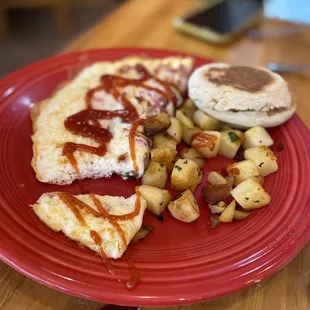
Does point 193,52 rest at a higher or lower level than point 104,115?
lower

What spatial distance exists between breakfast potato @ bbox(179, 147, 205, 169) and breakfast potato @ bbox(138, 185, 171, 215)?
0.22m

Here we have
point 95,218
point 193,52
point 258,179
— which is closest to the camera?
point 95,218

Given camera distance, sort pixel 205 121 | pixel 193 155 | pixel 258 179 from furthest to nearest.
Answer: pixel 205 121 → pixel 193 155 → pixel 258 179

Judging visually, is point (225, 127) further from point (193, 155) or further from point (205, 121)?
point (193, 155)

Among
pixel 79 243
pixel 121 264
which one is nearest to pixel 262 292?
pixel 121 264

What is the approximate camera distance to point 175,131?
5.32 feet

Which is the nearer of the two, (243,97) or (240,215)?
(240,215)

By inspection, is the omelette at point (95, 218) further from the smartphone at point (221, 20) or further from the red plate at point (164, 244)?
the smartphone at point (221, 20)

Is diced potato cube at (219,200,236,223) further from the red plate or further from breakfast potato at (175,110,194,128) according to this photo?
breakfast potato at (175,110,194,128)

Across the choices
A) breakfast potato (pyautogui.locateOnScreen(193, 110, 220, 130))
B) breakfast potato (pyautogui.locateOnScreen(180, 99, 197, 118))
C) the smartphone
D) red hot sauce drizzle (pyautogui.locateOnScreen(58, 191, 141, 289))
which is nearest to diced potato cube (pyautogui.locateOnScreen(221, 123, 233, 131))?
breakfast potato (pyautogui.locateOnScreen(193, 110, 220, 130))

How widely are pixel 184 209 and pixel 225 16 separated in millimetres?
1675

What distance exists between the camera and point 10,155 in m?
1.49

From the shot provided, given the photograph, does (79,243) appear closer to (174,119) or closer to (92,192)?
(92,192)

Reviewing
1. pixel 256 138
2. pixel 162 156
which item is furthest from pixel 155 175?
pixel 256 138
